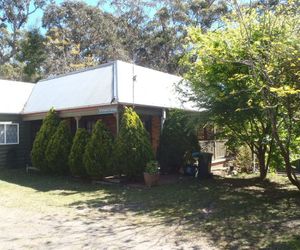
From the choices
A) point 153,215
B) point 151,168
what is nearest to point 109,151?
point 151,168

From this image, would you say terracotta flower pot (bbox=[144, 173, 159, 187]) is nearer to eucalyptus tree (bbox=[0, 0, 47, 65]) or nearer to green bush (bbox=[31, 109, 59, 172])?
green bush (bbox=[31, 109, 59, 172])

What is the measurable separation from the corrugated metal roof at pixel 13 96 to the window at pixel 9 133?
0.65 m

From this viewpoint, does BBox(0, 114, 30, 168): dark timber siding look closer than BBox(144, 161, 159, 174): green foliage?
No

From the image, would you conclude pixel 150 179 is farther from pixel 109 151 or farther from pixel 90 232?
pixel 90 232

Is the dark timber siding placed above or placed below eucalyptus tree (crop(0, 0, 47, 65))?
below

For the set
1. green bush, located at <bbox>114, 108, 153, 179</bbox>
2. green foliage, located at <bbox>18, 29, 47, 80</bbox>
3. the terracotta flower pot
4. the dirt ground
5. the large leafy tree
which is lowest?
the dirt ground

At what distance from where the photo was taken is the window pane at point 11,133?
18250mm

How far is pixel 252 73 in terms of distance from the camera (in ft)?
28.3

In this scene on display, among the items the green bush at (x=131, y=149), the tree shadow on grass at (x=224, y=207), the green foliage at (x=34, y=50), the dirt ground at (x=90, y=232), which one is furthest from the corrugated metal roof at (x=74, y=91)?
the green foliage at (x=34, y=50)

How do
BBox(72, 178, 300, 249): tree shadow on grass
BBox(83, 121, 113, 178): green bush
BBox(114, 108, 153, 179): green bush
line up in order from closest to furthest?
BBox(72, 178, 300, 249): tree shadow on grass < BBox(114, 108, 153, 179): green bush < BBox(83, 121, 113, 178): green bush

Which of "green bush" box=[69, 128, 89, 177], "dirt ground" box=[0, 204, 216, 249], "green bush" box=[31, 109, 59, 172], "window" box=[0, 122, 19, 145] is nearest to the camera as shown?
"dirt ground" box=[0, 204, 216, 249]

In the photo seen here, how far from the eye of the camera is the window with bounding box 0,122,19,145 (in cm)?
1797

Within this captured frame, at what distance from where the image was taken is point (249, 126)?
1294 cm

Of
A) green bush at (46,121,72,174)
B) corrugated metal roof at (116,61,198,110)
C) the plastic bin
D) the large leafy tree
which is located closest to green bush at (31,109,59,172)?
green bush at (46,121,72,174)
